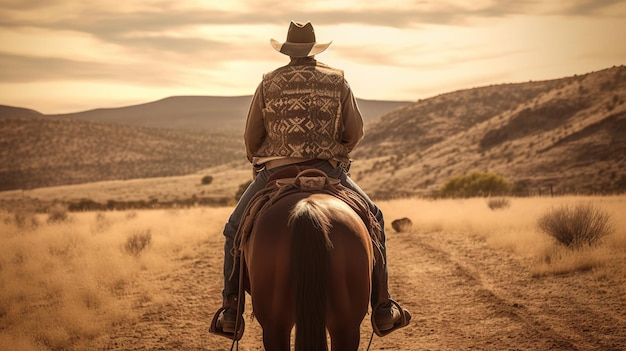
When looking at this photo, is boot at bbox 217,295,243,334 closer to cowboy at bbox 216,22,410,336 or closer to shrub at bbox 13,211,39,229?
cowboy at bbox 216,22,410,336

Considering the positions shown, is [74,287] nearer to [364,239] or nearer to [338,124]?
[338,124]

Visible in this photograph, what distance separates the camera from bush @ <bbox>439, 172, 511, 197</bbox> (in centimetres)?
4091

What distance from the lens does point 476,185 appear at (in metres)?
41.8

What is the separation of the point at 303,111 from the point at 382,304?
5.88ft

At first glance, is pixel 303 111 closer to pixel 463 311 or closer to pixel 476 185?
pixel 463 311

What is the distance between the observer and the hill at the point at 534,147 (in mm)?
47375

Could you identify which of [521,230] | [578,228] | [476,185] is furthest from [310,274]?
[476,185]

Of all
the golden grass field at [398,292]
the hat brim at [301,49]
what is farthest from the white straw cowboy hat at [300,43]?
the golden grass field at [398,292]

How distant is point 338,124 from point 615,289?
6.24 m

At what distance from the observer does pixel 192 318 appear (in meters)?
9.27

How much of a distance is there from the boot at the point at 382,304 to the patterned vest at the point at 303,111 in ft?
3.63

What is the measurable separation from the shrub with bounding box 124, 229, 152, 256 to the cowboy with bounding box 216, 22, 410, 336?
10227mm

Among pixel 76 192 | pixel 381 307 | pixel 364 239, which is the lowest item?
pixel 76 192

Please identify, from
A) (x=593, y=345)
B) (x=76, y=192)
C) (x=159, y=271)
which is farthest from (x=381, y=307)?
(x=76, y=192)
